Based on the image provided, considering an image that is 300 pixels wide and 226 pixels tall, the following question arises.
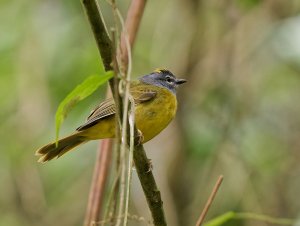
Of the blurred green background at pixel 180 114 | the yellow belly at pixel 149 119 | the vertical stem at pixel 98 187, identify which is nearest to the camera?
the vertical stem at pixel 98 187

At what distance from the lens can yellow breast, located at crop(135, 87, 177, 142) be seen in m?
3.88

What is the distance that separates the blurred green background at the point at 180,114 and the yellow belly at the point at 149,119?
0.96m

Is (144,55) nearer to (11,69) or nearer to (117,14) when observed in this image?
(11,69)

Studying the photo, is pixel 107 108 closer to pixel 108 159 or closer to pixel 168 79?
pixel 108 159

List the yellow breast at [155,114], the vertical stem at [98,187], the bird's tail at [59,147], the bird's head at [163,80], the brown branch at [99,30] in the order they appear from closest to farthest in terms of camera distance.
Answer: the brown branch at [99,30], the vertical stem at [98,187], the bird's tail at [59,147], the yellow breast at [155,114], the bird's head at [163,80]

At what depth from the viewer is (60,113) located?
1.99 metres

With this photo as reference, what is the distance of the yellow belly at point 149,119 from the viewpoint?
12.1ft

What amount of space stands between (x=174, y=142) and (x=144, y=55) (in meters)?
0.82

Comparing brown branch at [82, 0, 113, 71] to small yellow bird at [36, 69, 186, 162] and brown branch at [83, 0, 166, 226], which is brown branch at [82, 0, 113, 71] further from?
small yellow bird at [36, 69, 186, 162]

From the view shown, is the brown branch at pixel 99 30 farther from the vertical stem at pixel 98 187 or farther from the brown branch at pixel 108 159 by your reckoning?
the vertical stem at pixel 98 187

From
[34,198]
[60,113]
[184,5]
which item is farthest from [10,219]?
[60,113]

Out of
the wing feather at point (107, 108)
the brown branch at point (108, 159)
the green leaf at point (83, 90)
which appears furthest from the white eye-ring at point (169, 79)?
the green leaf at point (83, 90)

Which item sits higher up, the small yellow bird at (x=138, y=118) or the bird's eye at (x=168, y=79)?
the bird's eye at (x=168, y=79)

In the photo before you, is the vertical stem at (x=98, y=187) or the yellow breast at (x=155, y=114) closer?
the vertical stem at (x=98, y=187)
